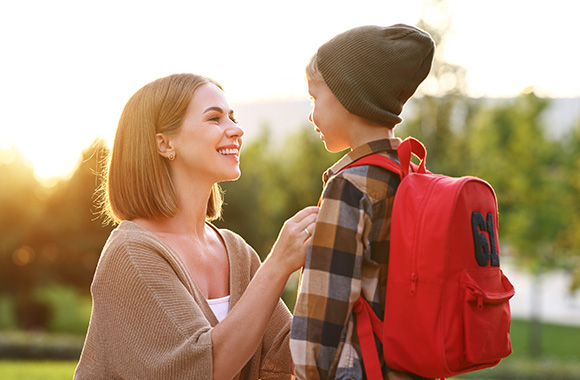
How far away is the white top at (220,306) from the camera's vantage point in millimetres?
2818

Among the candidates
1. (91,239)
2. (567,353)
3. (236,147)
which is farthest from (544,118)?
(236,147)

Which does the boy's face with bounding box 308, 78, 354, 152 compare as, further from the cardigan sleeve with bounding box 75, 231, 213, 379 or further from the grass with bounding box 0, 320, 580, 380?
the grass with bounding box 0, 320, 580, 380

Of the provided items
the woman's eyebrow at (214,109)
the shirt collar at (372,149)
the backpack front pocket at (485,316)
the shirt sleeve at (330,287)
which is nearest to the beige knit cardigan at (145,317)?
the shirt sleeve at (330,287)

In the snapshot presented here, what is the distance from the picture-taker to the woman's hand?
238cm

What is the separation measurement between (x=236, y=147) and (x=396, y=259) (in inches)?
41.2

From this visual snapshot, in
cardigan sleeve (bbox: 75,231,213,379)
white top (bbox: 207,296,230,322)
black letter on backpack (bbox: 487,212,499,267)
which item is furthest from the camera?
white top (bbox: 207,296,230,322)

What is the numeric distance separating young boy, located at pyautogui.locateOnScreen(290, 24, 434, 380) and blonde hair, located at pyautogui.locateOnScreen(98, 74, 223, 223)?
713 mm

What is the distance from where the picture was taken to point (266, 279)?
2500mm

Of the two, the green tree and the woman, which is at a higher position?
the woman

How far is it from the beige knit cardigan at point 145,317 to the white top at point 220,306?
2.6 inches

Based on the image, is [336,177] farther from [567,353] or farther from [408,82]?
[567,353]

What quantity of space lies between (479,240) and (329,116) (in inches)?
25.6

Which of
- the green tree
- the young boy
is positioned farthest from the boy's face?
the green tree

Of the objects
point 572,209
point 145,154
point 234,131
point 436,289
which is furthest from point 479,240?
point 572,209
